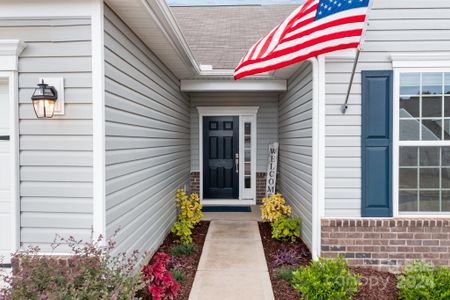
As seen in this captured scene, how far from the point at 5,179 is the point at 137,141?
129 cm

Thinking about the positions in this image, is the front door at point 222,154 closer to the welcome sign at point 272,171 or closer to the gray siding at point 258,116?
the gray siding at point 258,116

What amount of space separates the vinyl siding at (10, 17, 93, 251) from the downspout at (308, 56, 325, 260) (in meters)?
2.45

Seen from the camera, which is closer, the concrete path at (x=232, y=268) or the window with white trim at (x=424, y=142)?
the concrete path at (x=232, y=268)

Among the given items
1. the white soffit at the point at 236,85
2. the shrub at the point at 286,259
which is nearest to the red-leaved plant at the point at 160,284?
the shrub at the point at 286,259

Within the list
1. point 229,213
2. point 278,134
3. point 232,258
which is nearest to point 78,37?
point 232,258

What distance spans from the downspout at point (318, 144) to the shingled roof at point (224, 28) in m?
2.58

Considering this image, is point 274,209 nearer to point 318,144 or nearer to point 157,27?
point 318,144

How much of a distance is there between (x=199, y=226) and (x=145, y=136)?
2.46 meters

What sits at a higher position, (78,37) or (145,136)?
(78,37)

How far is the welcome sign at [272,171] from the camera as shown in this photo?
7293 millimetres

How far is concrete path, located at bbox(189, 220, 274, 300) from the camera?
3.41 meters

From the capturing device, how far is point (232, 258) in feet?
14.4

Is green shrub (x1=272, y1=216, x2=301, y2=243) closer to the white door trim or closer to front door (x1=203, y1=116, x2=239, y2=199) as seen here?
the white door trim

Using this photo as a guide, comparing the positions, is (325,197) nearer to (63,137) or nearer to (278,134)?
(63,137)
